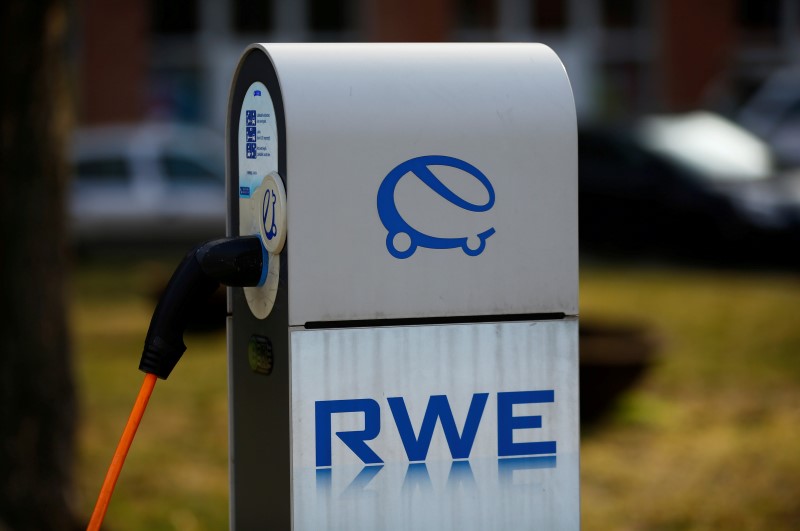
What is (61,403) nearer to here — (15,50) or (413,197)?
(15,50)

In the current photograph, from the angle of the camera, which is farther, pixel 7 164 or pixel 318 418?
pixel 7 164

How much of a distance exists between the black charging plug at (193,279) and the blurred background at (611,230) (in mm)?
2655

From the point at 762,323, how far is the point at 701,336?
61 cm

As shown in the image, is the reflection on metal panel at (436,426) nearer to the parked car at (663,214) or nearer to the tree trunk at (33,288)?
the tree trunk at (33,288)

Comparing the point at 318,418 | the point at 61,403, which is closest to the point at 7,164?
the point at 61,403

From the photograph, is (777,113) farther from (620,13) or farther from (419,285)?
(419,285)

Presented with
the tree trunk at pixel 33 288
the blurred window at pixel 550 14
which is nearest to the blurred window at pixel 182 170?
the blurred window at pixel 550 14

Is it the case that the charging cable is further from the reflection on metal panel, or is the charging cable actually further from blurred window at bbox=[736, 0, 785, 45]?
blurred window at bbox=[736, 0, 785, 45]

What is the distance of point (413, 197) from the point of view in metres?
2.51

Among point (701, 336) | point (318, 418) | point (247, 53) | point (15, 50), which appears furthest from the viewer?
point (701, 336)

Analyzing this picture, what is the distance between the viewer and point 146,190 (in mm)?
16359

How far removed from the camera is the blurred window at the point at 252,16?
23.4 m

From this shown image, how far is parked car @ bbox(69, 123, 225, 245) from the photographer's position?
53.2 ft

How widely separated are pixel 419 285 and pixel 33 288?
2842 mm
